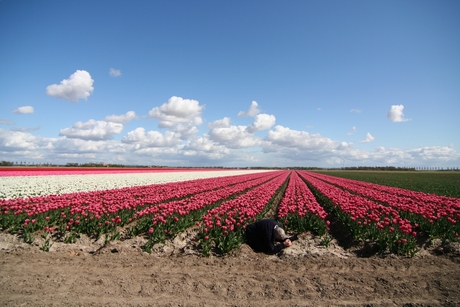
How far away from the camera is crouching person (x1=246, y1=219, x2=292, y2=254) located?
709 centimetres

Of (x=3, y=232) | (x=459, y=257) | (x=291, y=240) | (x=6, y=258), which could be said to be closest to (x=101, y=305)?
(x=6, y=258)

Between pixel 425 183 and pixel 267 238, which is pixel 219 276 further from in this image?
pixel 425 183

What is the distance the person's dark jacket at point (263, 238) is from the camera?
708 centimetres

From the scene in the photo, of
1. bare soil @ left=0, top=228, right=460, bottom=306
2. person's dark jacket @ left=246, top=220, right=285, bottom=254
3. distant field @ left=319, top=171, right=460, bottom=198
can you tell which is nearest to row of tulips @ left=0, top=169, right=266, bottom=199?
bare soil @ left=0, top=228, right=460, bottom=306

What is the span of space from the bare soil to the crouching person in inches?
7.6

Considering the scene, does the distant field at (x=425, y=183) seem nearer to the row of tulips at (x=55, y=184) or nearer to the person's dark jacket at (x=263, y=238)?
the person's dark jacket at (x=263, y=238)

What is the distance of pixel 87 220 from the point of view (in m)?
8.82

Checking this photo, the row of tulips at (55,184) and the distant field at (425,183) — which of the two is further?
the distant field at (425,183)

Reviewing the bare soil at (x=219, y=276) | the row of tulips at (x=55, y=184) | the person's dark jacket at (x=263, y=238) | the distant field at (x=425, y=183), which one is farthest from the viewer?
the distant field at (x=425, y=183)

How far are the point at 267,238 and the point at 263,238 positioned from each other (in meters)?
0.12

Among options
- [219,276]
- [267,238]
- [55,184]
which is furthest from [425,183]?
[55,184]

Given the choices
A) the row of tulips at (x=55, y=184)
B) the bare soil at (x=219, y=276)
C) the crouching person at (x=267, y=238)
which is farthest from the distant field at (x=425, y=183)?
the row of tulips at (x=55, y=184)

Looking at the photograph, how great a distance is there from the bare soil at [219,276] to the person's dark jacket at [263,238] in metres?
0.19

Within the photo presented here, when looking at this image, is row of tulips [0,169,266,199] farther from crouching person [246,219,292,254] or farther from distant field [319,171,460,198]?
distant field [319,171,460,198]
